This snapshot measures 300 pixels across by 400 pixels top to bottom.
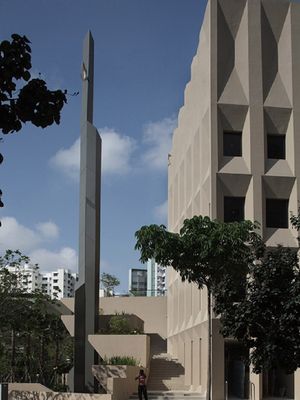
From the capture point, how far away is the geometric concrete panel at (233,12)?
3584cm

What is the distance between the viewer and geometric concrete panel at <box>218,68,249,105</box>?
114 feet

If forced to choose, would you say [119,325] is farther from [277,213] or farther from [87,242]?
[277,213]

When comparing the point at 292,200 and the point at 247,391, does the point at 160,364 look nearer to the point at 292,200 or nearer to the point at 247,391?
the point at 247,391

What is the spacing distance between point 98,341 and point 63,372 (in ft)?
18.4

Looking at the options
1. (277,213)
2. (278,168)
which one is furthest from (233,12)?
(277,213)

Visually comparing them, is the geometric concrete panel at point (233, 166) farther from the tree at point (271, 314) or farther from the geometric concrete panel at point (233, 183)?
the tree at point (271, 314)

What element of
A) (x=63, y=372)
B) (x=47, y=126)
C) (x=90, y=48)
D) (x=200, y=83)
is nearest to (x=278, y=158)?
(x=200, y=83)

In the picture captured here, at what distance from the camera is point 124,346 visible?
33312 millimetres

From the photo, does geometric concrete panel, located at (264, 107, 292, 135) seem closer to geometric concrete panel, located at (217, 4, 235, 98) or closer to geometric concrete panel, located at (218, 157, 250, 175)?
geometric concrete panel, located at (218, 157, 250, 175)

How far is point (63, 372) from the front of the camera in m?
35.6

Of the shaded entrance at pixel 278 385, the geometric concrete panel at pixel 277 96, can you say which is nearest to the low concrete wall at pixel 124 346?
the shaded entrance at pixel 278 385

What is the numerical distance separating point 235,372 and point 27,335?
1062cm

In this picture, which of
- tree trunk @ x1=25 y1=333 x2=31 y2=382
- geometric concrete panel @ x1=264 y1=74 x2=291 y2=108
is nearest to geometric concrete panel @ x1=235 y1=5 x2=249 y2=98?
geometric concrete panel @ x1=264 y1=74 x2=291 y2=108

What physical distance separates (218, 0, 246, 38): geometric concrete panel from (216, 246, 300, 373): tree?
20022mm
